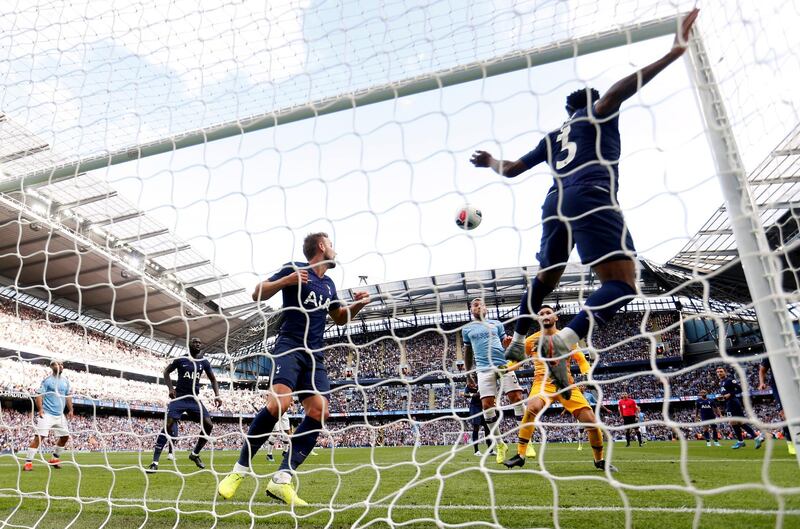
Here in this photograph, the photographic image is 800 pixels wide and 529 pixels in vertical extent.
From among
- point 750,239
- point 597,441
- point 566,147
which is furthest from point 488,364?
point 750,239

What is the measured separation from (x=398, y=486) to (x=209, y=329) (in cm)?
2642

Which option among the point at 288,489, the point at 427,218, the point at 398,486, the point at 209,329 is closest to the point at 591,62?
the point at 427,218

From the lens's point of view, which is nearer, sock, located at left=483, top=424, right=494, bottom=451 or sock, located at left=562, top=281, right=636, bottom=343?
sock, located at left=483, top=424, right=494, bottom=451

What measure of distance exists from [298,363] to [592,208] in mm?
2131

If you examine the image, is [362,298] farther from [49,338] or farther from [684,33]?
[49,338]

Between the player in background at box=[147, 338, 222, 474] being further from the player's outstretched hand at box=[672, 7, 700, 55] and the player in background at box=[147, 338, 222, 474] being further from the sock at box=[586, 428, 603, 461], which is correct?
the player's outstretched hand at box=[672, 7, 700, 55]

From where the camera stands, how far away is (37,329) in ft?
77.3

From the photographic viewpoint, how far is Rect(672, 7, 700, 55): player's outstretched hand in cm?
231

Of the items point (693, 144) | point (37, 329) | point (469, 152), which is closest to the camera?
point (693, 144)

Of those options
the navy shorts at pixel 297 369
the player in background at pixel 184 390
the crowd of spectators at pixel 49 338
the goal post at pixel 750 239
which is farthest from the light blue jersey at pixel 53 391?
the crowd of spectators at pixel 49 338

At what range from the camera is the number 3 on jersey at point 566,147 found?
2.77m

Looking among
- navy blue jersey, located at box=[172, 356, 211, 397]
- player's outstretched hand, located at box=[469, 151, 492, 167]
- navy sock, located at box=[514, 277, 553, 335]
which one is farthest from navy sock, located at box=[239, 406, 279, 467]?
navy blue jersey, located at box=[172, 356, 211, 397]

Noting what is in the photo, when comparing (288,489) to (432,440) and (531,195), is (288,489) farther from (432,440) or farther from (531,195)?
(432,440)

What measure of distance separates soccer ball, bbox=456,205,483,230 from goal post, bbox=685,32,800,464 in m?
1.73
